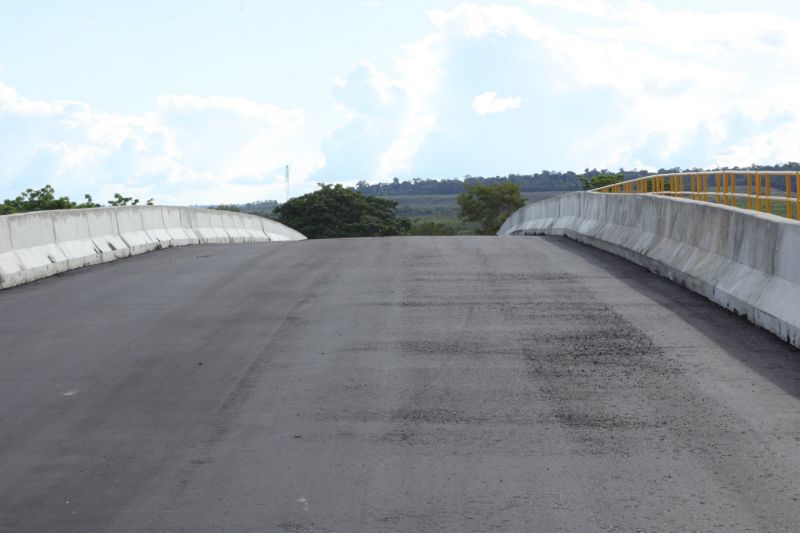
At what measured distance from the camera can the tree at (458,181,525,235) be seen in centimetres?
16450

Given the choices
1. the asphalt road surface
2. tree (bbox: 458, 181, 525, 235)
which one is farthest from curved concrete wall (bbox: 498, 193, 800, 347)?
tree (bbox: 458, 181, 525, 235)

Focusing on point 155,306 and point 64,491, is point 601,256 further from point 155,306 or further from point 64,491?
point 64,491

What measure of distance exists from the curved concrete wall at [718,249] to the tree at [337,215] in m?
85.5

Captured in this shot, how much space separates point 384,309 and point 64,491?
6357 millimetres

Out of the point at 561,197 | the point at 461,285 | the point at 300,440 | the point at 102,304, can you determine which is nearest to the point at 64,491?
the point at 300,440

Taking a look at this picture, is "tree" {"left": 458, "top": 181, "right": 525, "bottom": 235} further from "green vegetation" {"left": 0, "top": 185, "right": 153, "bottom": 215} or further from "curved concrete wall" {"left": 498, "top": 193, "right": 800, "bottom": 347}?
"curved concrete wall" {"left": 498, "top": 193, "right": 800, "bottom": 347}

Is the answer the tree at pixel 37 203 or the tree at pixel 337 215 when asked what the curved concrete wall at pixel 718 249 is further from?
the tree at pixel 337 215

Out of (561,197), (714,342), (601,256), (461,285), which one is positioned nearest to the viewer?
(714,342)

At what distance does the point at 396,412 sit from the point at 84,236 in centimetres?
1263

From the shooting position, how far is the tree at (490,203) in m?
164

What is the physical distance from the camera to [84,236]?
18703 millimetres

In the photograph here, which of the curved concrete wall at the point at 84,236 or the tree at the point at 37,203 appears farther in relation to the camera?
the tree at the point at 37,203

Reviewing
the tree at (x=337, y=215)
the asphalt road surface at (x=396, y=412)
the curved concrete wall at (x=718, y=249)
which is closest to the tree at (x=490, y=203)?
the tree at (x=337, y=215)

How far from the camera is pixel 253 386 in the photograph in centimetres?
827
